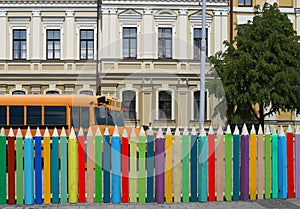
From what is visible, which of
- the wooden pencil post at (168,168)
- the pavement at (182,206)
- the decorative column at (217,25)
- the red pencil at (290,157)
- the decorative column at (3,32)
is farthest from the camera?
the decorative column at (217,25)

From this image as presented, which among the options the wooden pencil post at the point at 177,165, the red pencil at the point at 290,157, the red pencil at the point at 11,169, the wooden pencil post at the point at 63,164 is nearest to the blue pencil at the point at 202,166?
the wooden pencil post at the point at 177,165

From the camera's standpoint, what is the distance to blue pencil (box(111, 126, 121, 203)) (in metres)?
9.00

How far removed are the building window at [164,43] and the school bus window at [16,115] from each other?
1597 centimetres

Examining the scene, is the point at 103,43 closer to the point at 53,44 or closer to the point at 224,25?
the point at 53,44

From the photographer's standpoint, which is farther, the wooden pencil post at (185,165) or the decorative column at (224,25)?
the decorative column at (224,25)

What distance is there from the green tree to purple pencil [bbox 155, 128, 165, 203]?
54.8 feet

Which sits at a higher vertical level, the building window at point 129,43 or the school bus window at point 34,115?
the building window at point 129,43

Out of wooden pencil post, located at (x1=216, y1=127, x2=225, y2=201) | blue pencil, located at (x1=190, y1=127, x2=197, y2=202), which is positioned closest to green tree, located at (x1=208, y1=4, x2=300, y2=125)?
wooden pencil post, located at (x1=216, y1=127, x2=225, y2=201)

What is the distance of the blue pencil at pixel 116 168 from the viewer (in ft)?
29.5

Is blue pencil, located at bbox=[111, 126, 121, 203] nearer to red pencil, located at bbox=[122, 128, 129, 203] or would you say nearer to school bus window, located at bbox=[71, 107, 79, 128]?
red pencil, located at bbox=[122, 128, 129, 203]

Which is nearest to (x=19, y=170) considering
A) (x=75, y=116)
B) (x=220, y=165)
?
(x=220, y=165)

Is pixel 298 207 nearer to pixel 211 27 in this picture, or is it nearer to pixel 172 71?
pixel 172 71

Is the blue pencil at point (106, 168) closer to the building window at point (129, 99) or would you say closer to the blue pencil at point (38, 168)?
the blue pencil at point (38, 168)

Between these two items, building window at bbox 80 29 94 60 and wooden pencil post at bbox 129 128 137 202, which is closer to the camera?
wooden pencil post at bbox 129 128 137 202
